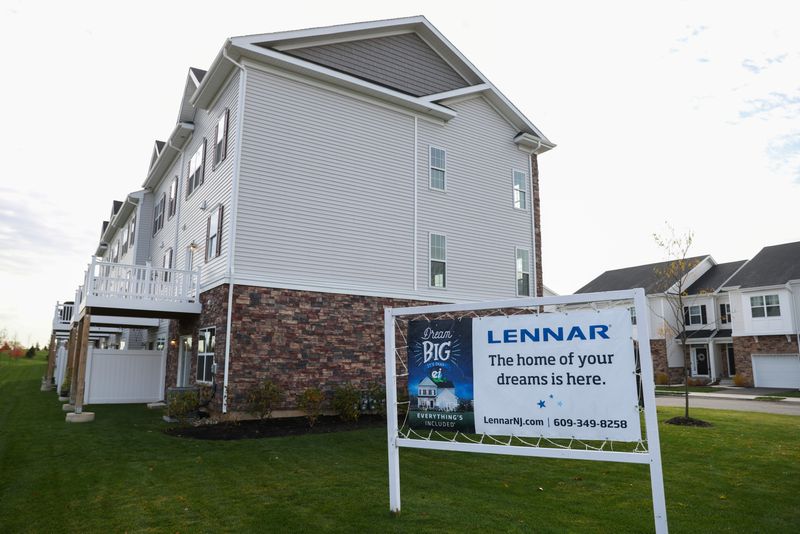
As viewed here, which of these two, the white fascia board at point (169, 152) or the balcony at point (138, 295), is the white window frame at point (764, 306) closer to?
the balcony at point (138, 295)

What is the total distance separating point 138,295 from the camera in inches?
556

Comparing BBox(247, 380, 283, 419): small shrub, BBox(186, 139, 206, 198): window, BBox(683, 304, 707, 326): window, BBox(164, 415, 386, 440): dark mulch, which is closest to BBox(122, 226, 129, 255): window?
BBox(186, 139, 206, 198): window

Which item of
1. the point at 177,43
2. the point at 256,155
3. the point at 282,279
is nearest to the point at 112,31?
the point at 177,43

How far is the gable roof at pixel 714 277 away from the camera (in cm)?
3659

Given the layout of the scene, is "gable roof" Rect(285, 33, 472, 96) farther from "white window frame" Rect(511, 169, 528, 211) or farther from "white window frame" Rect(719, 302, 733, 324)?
"white window frame" Rect(719, 302, 733, 324)

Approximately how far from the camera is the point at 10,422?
42.3 ft

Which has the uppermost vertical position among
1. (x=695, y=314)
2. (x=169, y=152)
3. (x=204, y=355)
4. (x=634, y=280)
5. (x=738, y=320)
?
(x=169, y=152)

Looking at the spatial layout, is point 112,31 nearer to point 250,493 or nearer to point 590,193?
point 250,493

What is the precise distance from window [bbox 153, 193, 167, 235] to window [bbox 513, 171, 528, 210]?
15.0 metres

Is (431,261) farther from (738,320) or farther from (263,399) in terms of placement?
(738,320)

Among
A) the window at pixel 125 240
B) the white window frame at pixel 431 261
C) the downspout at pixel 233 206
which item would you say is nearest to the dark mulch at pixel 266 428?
the downspout at pixel 233 206

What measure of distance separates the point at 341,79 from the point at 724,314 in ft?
106

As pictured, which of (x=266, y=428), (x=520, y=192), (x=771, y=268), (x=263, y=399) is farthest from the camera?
(x=771, y=268)

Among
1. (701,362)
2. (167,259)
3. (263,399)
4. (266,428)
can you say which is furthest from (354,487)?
(701,362)
